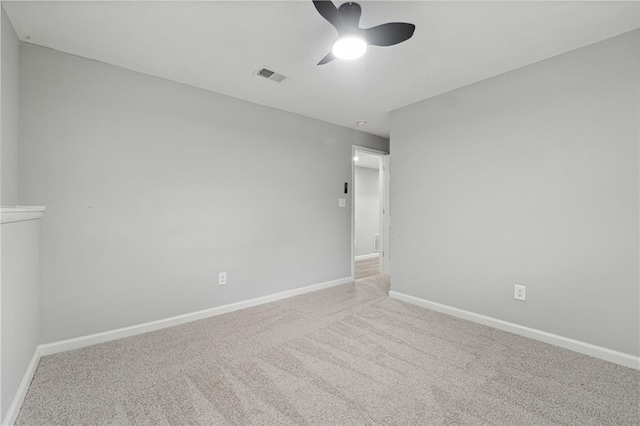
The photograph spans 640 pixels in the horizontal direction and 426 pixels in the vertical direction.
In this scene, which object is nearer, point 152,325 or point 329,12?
point 329,12

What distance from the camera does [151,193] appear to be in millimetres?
2590

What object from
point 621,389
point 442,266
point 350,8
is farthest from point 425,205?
point 350,8

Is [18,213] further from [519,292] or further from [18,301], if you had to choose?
[519,292]

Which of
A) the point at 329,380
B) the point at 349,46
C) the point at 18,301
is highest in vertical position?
the point at 349,46

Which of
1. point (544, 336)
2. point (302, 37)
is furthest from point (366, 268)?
point (302, 37)

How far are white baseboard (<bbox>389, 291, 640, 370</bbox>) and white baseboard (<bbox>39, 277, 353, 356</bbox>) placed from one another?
1646mm

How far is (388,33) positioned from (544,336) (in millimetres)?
Answer: 2632

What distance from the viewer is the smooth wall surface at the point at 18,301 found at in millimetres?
1436

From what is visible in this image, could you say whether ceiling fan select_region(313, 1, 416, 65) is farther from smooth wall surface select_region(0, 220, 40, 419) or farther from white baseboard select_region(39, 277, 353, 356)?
white baseboard select_region(39, 277, 353, 356)

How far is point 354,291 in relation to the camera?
3816mm

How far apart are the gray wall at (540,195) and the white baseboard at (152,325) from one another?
5.60 feet

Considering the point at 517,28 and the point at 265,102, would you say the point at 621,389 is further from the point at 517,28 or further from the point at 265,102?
the point at 265,102

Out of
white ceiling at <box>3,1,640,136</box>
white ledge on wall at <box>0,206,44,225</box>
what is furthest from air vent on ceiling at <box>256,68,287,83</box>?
white ledge on wall at <box>0,206,44,225</box>

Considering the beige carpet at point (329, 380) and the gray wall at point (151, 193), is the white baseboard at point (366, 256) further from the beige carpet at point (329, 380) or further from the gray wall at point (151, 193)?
the beige carpet at point (329, 380)
